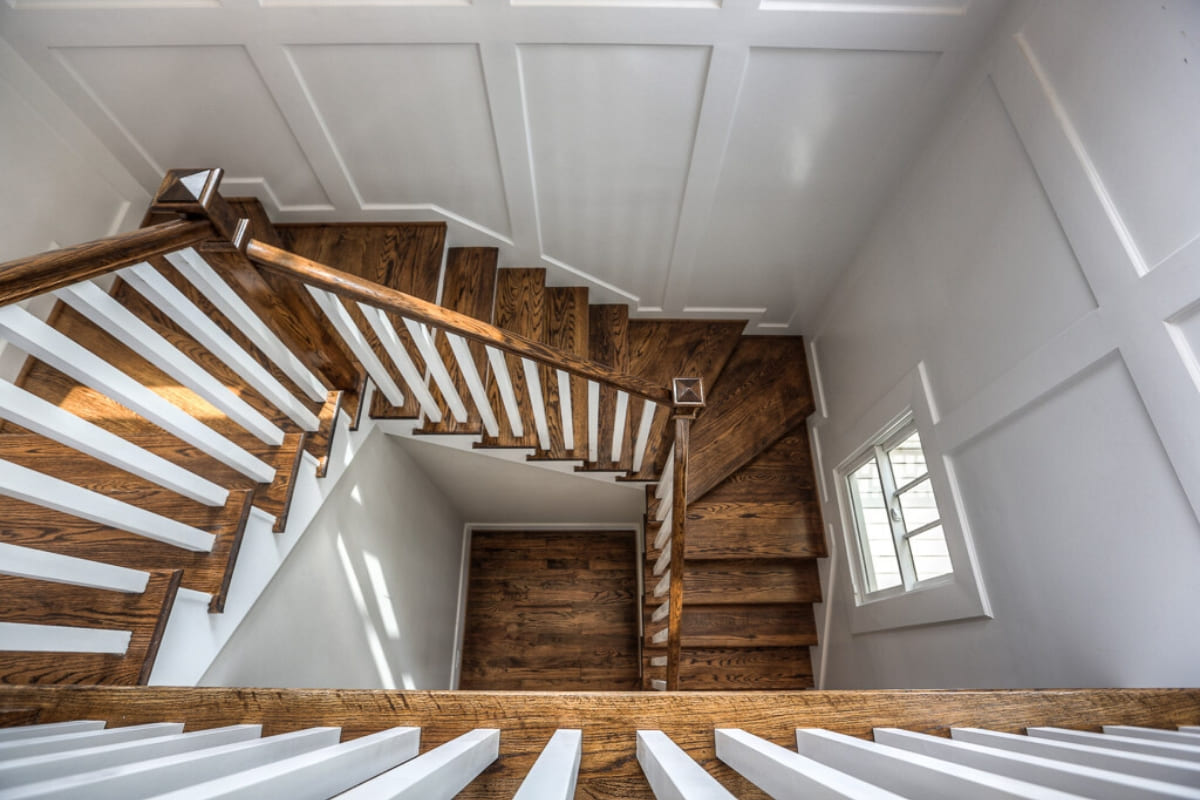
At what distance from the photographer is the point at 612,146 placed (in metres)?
2.38

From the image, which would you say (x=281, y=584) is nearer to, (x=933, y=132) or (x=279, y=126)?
(x=279, y=126)

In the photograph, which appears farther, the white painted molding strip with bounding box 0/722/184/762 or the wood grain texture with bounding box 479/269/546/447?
the wood grain texture with bounding box 479/269/546/447

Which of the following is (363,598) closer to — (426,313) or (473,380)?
(473,380)

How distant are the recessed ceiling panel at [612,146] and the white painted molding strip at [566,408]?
0.92m

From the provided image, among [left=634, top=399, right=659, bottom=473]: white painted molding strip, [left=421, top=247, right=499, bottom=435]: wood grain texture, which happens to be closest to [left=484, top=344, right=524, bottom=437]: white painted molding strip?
[left=421, top=247, right=499, bottom=435]: wood grain texture

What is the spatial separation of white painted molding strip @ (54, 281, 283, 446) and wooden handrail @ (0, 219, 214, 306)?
0.04m

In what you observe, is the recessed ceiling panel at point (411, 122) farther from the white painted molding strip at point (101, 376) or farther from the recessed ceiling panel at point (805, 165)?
the white painted molding strip at point (101, 376)

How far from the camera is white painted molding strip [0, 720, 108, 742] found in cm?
73

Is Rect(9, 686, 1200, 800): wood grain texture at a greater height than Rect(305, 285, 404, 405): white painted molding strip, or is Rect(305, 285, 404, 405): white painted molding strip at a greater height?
Rect(305, 285, 404, 405): white painted molding strip

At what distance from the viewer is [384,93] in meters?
2.24

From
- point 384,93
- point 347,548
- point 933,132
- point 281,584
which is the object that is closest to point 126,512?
point 281,584

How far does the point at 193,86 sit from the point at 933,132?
2.88 m

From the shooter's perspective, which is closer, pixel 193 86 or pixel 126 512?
pixel 126 512

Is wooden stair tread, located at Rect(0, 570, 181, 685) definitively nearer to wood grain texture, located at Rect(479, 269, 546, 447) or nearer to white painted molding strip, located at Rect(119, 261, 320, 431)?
white painted molding strip, located at Rect(119, 261, 320, 431)
